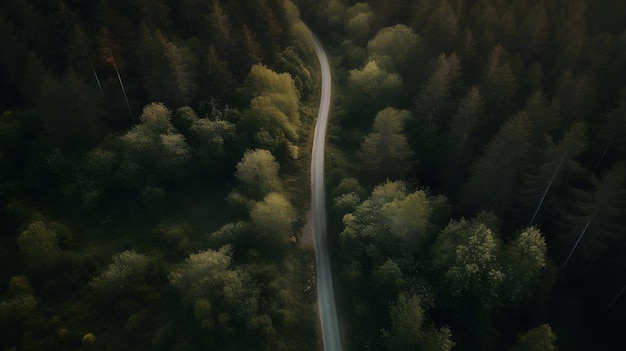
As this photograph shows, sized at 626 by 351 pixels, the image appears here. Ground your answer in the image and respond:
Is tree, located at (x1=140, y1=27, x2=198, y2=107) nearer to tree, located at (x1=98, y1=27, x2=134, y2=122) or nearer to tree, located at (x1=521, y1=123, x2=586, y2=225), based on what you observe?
tree, located at (x1=98, y1=27, x2=134, y2=122)

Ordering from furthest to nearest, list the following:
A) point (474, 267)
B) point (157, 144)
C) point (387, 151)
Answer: point (157, 144), point (387, 151), point (474, 267)

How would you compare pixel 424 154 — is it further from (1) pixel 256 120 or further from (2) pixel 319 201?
(1) pixel 256 120

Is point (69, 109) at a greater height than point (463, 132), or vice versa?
point (69, 109)

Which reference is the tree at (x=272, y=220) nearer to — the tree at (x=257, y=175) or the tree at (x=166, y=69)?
the tree at (x=257, y=175)

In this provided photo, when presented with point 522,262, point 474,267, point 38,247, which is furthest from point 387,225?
point 38,247

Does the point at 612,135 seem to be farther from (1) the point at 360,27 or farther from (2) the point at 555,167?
(1) the point at 360,27

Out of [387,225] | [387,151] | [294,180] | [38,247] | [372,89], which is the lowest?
[294,180]

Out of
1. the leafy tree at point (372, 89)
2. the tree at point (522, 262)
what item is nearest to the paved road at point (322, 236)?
the leafy tree at point (372, 89)

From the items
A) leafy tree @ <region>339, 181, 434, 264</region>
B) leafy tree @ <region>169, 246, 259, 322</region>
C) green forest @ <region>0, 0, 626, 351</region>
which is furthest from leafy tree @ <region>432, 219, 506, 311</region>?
leafy tree @ <region>169, 246, 259, 322</region>
